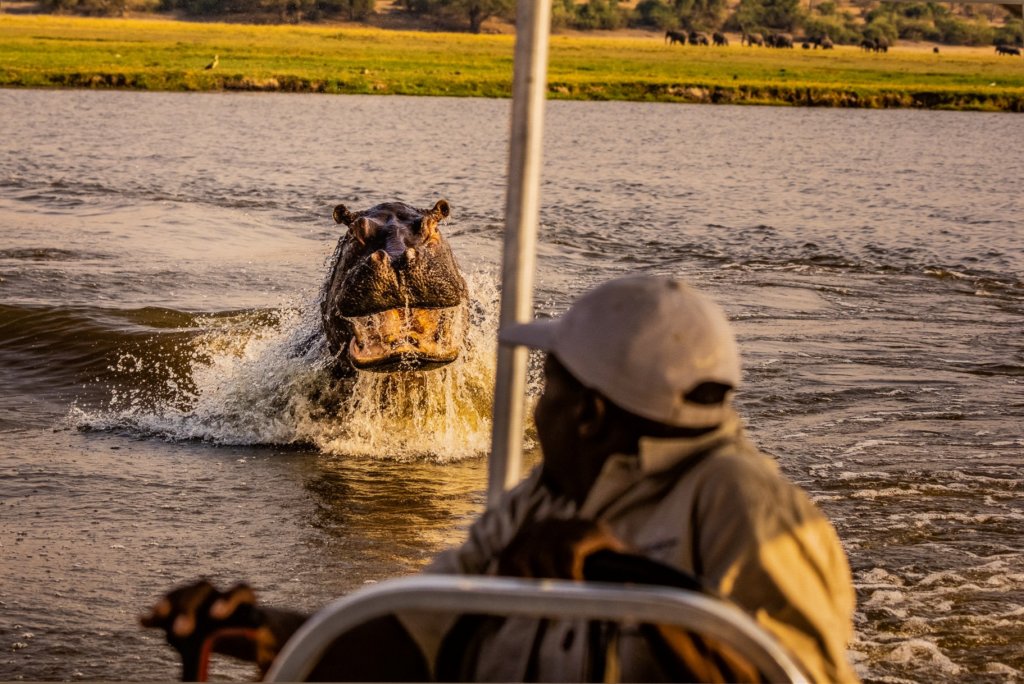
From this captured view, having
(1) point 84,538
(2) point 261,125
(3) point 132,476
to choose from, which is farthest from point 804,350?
(2) point 261,125

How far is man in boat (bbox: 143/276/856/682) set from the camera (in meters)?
1.99

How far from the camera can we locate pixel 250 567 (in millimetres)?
5660

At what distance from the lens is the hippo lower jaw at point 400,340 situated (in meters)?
7.10

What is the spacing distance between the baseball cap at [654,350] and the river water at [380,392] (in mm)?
2882

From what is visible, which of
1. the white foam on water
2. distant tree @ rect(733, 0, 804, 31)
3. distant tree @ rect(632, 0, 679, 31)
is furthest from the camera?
distant tree @ rect(733, 0, 804, 31)

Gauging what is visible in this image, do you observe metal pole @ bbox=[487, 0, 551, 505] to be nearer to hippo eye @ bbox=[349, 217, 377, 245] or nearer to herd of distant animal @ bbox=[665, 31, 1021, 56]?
hippo eye @ bbox=[349, 217, 377, 245]

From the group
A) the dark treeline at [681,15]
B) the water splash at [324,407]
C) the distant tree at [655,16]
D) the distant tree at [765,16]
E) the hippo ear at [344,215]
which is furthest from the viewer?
the distant tree at [765,16]

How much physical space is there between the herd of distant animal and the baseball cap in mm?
77473

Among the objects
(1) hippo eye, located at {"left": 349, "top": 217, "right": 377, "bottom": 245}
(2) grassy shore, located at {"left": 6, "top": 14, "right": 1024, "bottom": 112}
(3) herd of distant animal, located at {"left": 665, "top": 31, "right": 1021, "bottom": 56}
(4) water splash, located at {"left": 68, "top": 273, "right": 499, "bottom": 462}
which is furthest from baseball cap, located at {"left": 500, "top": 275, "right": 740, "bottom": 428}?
(3) herd of distant animal, located at {"left": 665, "top": 31, "right": 1021, "bottom": 56}

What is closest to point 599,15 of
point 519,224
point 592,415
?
point 519,224

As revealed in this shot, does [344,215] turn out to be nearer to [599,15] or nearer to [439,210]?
[439,210]

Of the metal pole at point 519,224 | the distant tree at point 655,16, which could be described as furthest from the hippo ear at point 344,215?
the distant tree at point 655,16

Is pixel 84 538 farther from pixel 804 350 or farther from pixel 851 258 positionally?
pixel 851 258

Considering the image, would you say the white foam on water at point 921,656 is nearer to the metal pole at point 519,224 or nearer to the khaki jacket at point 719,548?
the metal pole at point 519,224
